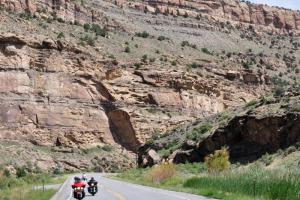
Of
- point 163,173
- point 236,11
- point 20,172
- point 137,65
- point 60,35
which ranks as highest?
point 236,11

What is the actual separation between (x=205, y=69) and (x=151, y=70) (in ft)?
42.6

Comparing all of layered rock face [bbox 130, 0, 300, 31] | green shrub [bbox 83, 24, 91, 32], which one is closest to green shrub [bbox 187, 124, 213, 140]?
green shrub [bbox 83, 24, 91, 32]

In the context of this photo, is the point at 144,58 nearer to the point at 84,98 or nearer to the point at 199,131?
the point at 84,98

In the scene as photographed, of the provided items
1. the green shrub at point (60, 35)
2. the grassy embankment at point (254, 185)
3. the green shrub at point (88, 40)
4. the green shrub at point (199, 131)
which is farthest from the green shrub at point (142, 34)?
the grassy embankment at point (254, 185)

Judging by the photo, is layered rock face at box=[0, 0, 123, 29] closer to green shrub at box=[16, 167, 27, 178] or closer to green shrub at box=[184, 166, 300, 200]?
green shrub at box=[16, 167, 27, 178]

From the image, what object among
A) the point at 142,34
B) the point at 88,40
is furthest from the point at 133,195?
the point at 142,34

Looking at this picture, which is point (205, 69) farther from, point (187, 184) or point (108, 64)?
point (187, 184)

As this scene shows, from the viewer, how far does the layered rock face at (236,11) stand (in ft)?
471

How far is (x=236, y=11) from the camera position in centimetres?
15525

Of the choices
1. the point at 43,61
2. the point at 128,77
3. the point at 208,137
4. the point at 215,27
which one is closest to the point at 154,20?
the point at 215,27

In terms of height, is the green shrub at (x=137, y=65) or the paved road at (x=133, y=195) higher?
the green shrub at (x=137, y=65)

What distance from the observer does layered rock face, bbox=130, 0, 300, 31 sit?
14348 cm

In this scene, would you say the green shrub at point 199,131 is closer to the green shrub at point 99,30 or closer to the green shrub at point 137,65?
the green shrub at point 137,65

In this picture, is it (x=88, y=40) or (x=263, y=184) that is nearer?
(x=263, y=184)
